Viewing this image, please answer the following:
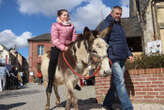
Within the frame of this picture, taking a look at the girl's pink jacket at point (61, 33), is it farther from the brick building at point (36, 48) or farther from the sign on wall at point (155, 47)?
the brick building at point (36, 48)

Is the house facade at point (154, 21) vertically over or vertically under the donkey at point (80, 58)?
over

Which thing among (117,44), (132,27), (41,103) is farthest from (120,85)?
(132,27)

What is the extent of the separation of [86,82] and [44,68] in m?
11.6

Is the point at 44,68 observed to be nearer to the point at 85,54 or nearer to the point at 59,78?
the point at 59,78

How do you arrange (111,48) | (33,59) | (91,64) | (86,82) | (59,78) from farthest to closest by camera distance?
(33,59) → (86,82) → (111,48) → (59,78) → (91,64)

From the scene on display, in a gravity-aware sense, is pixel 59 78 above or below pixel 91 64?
below

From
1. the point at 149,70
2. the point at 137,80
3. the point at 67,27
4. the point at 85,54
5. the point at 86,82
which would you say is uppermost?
the point at 67,27

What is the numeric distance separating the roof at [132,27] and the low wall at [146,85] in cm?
1273

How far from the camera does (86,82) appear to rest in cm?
1540

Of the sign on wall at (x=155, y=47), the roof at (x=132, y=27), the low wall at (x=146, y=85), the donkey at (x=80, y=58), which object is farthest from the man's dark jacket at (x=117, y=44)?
the roof at (x=132, y=27)

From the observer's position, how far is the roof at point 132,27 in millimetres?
17344

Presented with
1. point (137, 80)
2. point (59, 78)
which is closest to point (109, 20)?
point (59, 78)

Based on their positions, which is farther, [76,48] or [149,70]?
[149,70]

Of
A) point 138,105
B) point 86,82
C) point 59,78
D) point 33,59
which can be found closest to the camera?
point 59,78
